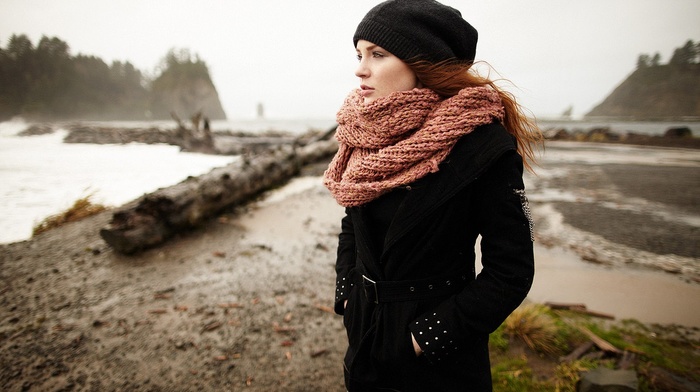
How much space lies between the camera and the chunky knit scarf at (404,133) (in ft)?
3.68

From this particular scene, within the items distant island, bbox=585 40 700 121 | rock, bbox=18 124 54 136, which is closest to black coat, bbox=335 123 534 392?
rock, bbox=18 124 54 136

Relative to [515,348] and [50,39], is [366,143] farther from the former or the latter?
[50,39]

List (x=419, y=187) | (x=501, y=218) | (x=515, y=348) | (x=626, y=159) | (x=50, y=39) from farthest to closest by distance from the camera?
(x=626, y=159) → (x=50, y=39) → (x=515, y=348) → (x=419, y=187) → (x=501, y=218)

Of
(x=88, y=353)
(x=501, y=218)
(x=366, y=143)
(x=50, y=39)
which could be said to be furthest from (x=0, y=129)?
(x=501, y=218)

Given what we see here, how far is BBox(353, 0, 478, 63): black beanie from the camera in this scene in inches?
47.5

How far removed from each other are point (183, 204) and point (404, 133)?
457cm

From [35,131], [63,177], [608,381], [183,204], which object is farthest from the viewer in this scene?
[35,131]

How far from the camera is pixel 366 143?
54.2 inches

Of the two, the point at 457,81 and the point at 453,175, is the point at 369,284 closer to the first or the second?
the point at 453,175

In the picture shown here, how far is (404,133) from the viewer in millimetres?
1305

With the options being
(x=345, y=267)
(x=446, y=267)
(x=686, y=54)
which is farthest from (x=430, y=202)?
(x=686, y=54)

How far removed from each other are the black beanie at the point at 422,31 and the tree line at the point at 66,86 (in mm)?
10225

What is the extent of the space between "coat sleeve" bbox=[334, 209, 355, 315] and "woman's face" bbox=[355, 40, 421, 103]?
68 centimetres

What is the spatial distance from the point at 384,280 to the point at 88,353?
2.75m
